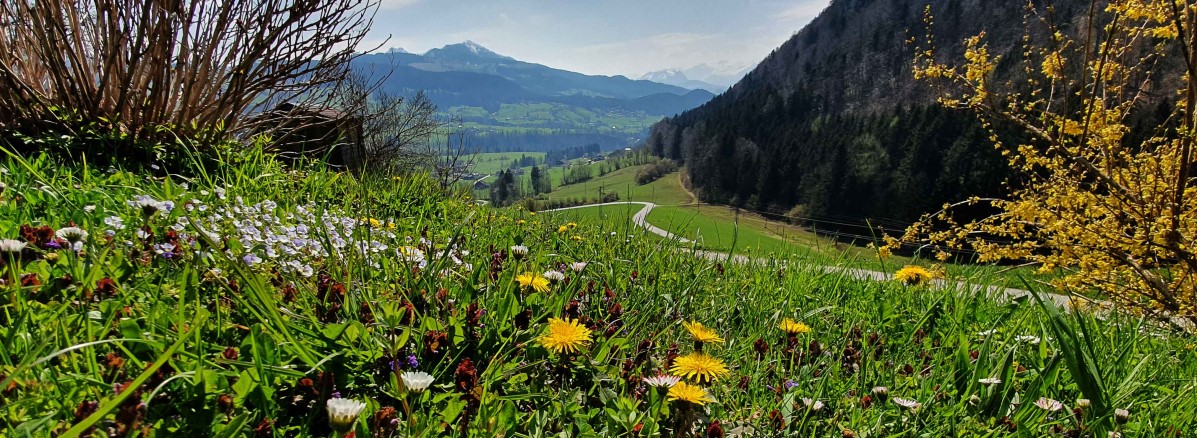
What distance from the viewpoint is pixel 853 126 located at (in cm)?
9169

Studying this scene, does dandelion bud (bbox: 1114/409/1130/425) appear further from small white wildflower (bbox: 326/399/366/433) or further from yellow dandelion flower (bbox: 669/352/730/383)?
small white wildflower (bbox: 326/399/366/433)

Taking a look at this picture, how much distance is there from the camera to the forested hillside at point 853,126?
7412cm

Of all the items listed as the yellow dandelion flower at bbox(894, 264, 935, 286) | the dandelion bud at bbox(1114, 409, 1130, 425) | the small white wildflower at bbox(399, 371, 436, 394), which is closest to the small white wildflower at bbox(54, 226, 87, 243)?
the small white wildflower at bbox(399, 371, 436, 394)

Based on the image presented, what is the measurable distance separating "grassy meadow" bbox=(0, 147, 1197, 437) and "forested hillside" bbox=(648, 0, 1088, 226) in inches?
2792

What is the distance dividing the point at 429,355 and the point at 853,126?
10019 cm

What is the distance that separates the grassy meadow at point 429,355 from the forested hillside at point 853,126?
70910mm

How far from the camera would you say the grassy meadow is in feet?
3.61

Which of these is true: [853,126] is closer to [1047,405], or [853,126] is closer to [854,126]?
[854,126]

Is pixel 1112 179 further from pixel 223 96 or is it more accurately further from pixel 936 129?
pixel 936 129

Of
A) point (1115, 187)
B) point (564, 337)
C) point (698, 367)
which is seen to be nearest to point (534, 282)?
point (564, 337)

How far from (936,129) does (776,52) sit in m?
55.3

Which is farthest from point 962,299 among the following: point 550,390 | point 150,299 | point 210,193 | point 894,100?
point 894,100

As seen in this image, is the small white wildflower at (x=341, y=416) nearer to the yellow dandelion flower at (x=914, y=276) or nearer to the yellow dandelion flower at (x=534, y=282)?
the yellow dandelion flower at (x=534, y=282)

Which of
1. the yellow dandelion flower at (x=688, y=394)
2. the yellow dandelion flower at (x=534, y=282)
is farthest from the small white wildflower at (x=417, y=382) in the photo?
the yellow dandelion flower at (x=534, y=282)
